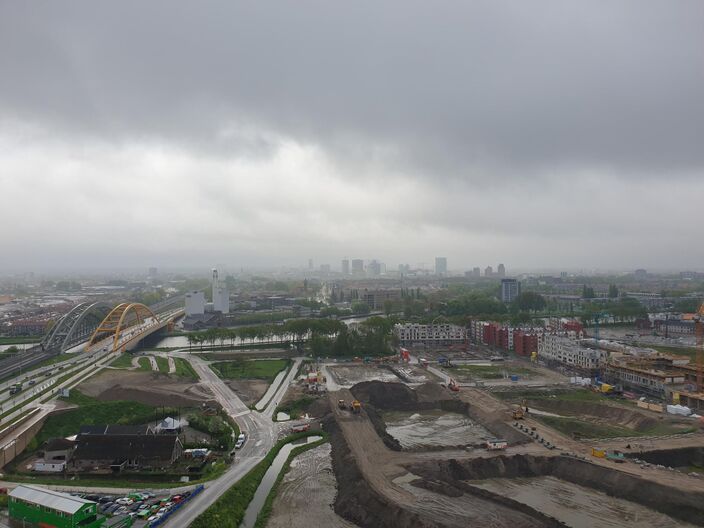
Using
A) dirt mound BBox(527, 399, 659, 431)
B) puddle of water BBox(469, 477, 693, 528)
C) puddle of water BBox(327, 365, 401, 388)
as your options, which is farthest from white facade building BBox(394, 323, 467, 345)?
puddle of water BBox(469, 477, 693, 528)

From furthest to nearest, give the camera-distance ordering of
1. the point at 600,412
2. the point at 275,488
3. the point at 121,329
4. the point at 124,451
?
the point at 121,329
the point at 600,412
the point at 124,451
the point at 275,488

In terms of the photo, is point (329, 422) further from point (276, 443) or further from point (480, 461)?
point (480, 461)

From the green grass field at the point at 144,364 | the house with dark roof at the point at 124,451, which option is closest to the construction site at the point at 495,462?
the house with dark roof at the point at 124,451

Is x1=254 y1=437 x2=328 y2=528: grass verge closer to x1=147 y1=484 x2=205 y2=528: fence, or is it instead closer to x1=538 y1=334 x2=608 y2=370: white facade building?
x1=147 y1=484 x2=205 y2=528: fence

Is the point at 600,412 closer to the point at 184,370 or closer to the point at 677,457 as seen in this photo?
the point at 677,457

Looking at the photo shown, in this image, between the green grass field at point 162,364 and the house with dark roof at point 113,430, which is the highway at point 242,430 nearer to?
the green grass field at point 162,364

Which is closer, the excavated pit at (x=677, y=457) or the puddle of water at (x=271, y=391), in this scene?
the excavated pit at (x=677, y=457)

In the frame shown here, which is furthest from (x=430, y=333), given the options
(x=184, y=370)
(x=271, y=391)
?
(x=184, y=370)
